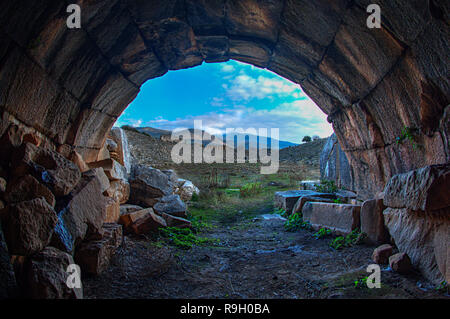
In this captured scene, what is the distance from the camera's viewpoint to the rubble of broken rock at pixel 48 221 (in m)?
2.14

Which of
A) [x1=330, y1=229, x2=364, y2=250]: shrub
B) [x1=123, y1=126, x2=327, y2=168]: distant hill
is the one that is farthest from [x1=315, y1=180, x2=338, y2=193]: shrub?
[x1=123, y1=126, x2=327, y2=168]: distant hill

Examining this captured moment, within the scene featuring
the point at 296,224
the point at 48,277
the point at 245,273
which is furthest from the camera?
the point at 296,224

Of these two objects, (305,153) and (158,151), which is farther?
(305,153)

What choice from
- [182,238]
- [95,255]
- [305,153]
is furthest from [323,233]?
[305,153]

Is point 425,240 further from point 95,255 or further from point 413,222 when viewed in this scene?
point 95,255

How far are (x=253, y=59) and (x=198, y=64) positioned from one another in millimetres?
1178

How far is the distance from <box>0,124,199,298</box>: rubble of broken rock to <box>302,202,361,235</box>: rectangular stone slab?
11.2ft

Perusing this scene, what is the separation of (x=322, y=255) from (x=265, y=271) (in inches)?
43.1

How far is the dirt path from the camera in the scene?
8.78ft

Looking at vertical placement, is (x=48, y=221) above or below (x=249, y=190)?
above

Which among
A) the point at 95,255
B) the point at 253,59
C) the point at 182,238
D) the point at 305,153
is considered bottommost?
the point at 182,238

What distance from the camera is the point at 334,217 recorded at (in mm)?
4879

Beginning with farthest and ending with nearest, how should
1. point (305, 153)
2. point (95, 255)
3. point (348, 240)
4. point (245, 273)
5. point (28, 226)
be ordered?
point (305, 153) < point (348, 240) < point (245, 273) < point (95, 255) < point (28, 226)
